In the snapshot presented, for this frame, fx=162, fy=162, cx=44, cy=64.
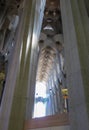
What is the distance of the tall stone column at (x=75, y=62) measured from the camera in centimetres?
148

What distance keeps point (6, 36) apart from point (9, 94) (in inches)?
270

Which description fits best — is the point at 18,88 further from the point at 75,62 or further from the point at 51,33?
the point at 51,33

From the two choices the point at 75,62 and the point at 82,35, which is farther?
the point at 82,35

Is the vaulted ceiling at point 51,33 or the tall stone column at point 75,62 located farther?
the vaulted ceiling at point 51,33

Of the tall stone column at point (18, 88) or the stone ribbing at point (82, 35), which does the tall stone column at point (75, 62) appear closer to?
the stone ribbing at point (82, 35)

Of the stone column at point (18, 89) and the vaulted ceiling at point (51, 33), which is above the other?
the vaulted ceiling at point (51, 33)

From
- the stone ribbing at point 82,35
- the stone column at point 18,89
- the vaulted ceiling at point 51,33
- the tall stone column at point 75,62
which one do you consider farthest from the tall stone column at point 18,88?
the vaulted ceiling at point 51,33

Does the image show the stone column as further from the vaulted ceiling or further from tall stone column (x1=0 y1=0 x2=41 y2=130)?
the vaulted ceiling

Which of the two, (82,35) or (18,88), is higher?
(82,35)

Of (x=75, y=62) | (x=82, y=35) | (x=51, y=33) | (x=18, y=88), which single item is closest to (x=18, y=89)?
(x=18, y=88)

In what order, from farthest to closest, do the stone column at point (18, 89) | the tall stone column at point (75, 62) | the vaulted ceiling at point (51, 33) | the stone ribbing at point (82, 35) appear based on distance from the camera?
the vaulted ceiling at point (51, 33) → the stone column at point (18, 89) → the stone ribbing at point (82, 35) → the tall stone column at point (75, 62)

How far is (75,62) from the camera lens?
1.85 m

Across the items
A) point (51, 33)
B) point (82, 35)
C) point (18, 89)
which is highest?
point (51, 33)

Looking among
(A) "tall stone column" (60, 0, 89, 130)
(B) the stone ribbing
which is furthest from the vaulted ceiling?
(A) "tall stone column" (60, 0, 89, 130)
